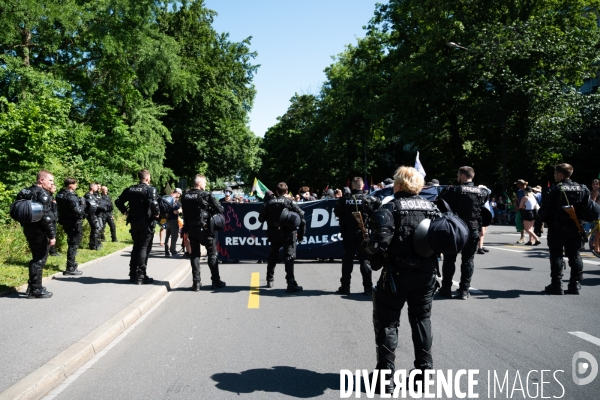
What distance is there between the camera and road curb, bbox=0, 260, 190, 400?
4449 millimetres

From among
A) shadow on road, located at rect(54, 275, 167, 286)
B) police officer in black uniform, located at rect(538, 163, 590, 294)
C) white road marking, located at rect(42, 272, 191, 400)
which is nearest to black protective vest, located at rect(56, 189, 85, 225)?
shadow on road, located at rect(54, 275, 167, 286)

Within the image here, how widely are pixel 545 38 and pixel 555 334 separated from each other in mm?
27781

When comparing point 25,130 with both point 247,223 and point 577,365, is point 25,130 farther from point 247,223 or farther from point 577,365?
point 577,365

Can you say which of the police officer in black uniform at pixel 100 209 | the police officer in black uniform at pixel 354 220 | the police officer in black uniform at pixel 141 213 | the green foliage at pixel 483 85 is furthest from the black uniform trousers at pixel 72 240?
the green foliage at pixel 483 85

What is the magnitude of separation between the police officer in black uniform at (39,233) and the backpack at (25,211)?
0.15m

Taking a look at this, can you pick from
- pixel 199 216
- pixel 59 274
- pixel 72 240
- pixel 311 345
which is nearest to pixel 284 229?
pixel 199 216

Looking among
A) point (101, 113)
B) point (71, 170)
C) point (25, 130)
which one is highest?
point (101, 113)

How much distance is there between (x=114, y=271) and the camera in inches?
458

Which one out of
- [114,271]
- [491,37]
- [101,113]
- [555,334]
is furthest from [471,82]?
[555,334]

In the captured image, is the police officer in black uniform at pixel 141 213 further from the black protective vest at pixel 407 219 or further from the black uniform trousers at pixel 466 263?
the black protective vest at pixel 407 219

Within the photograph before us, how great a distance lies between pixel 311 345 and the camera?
5.96 meters

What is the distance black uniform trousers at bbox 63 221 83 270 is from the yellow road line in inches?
140

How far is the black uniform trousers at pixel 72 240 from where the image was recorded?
35.9ft

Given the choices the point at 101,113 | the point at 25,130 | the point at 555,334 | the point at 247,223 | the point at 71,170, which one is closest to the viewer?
the point at 555,334
